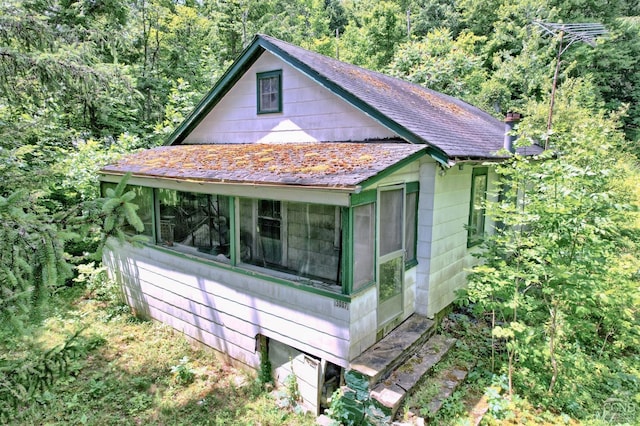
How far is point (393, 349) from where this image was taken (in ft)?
17.9

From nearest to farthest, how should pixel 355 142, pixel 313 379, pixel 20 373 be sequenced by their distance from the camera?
1. pixel 20 373
2. pixel 313 379
3. pixel 355 142

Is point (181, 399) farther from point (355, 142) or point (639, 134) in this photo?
point (639, 134)

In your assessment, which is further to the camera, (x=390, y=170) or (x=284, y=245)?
(x=284, y=245)

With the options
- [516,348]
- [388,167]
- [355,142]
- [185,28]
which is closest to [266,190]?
[388,167]

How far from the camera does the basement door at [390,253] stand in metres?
5.75

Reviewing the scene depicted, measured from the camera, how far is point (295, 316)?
218 inches

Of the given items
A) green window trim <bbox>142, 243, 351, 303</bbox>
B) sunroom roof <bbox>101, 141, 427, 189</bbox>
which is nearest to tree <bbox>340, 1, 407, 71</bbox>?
Answer: sunroom roof <bbox>101, 141, 427, 189</bbox>

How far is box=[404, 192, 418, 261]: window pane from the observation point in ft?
21.1

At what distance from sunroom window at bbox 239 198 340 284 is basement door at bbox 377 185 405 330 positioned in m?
0.71

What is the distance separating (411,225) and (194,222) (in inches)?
167

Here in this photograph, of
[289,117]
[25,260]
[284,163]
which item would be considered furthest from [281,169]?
[25,260]

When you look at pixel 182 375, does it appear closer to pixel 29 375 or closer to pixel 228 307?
pixel 228 307

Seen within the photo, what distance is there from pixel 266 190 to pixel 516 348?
4.22m

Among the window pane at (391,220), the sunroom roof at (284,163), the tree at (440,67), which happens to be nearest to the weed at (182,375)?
Answer: the sunroom roof at (284,163)
